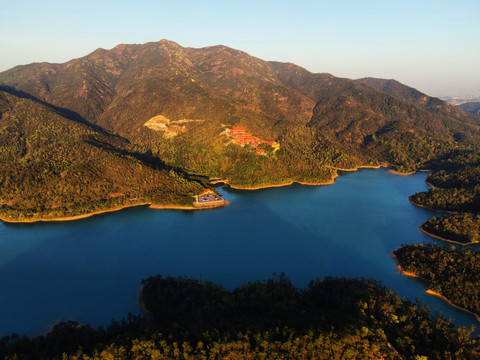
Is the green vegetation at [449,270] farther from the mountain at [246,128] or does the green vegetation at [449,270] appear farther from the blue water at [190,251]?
the mountain at [246,128]

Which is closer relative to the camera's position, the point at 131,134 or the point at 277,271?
the point at 277,271

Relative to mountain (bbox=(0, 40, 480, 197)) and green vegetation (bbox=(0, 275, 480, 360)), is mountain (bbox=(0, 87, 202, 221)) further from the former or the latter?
green vegetation (bbox=(0, 275, 480, 360))

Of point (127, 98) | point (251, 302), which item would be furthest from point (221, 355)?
point (127, 98)

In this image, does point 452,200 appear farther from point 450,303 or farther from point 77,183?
point 77,183

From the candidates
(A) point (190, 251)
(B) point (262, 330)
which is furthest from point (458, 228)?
(A) point (190, 251)

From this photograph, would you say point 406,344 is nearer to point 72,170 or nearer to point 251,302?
point 251,302

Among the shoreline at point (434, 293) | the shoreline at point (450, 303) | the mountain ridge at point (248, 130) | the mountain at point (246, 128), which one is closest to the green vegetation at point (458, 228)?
the shoreline at point (434, 293)
